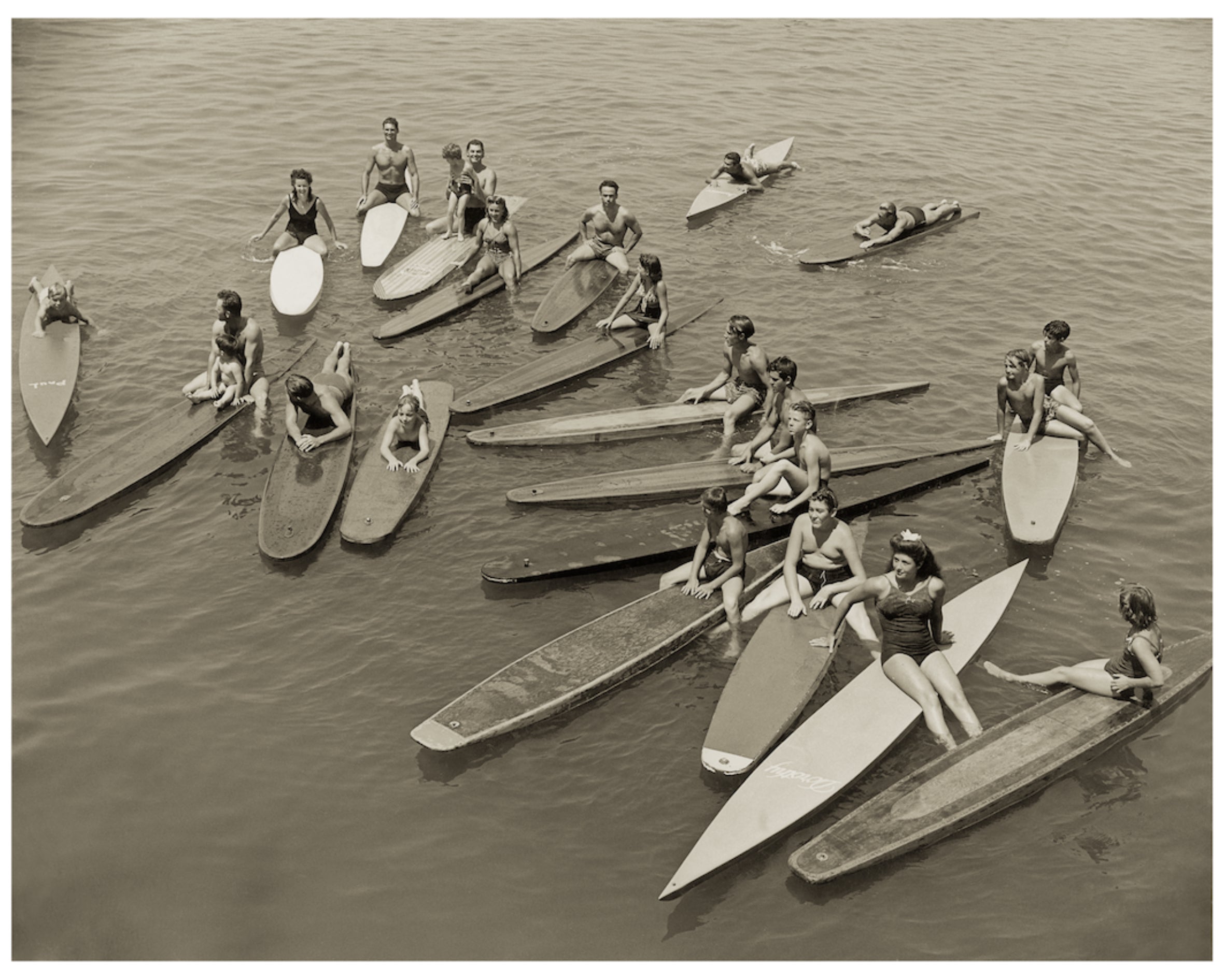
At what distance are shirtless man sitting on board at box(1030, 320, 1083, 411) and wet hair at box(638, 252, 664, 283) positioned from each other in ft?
15.4

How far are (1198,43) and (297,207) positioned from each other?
2212 cm

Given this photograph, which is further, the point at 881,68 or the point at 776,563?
the point at 881,68

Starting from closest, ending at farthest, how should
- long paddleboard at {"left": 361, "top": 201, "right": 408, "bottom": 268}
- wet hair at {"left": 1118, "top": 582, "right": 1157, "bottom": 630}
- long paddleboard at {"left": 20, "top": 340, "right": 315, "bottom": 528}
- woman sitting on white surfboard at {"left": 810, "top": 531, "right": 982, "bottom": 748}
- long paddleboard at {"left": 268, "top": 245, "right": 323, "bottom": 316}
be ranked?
1. wet hair at {"left": 1118, "top": 582, "right": 1157, "bottom": 630}
2. woman sitting on white surfboard at {"left": 810, "top": 531, "right": 982, "bottom": 748}
3. long paddleboard at {"left": 20, "top": 340, "right": 315, "bottom": 528}
4. long paddleboard at {"left": 268, "top": 245, "right": 323, "bottom": 316}
5. long paddleboard at {"left": 361, "top": 201, "right": 408, "bottom": 268}

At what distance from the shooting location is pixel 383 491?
487 inches

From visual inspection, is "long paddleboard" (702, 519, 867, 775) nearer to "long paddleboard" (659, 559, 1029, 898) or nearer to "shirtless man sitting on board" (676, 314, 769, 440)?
"long paddleboard" (659, 559, 1029, 898)

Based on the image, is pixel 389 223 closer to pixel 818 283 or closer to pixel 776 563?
pixel 818 283

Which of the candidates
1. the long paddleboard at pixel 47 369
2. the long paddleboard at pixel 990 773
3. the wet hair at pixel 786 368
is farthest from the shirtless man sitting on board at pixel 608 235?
the long paddleboard at pixel 990 773

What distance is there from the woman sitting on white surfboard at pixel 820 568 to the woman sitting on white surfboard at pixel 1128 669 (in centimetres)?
132

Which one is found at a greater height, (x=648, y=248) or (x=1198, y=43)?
(x=1198, y=43)

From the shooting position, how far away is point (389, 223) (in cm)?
1819

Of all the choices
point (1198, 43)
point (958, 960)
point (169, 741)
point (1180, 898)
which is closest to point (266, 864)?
point (169, 741)

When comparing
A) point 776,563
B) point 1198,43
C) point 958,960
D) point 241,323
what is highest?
point 1198,43

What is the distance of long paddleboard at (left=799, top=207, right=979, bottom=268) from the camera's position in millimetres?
18141

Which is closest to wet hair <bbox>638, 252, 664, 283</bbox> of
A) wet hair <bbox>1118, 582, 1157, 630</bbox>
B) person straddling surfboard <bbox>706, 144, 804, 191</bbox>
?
person straddling surfboard <bbox>706, 144, 804, 191</bbox>
